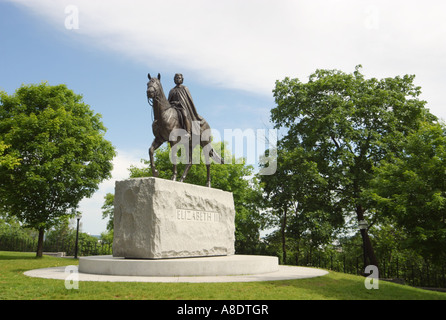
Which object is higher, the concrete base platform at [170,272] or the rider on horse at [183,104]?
the rider on horse at [183,104]

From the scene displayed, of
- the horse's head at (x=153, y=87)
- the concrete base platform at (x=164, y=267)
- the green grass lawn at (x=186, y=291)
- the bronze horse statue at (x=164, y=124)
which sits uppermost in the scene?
the horse's head at (x=153, y=87)

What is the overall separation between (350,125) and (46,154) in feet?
60.9

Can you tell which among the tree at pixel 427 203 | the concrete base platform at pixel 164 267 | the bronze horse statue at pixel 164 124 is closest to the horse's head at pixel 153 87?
the bronze horse statue at pixel 164 124

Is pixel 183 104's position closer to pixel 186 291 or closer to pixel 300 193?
pixel 186 291

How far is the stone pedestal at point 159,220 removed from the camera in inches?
426

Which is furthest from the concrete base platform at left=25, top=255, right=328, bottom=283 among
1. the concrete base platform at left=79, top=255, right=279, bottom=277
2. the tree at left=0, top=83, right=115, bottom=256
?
the tree at left=0, top=83, right=115, bottom=256

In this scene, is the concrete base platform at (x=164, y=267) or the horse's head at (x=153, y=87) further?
the horse's head at (x=153, y=87)

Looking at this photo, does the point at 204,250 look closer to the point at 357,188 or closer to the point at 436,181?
the point at 436,181

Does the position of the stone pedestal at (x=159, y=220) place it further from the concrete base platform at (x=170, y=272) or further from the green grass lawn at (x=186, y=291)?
the green grass lawn at (x=186, y=291)

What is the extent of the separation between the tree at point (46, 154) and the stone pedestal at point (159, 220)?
12443 mm

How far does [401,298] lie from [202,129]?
857cm

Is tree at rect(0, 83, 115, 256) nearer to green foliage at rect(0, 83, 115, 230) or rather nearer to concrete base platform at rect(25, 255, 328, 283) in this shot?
green foliage at rect(0, 83, 115, 230)

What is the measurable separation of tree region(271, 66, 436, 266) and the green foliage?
44.9 ft
